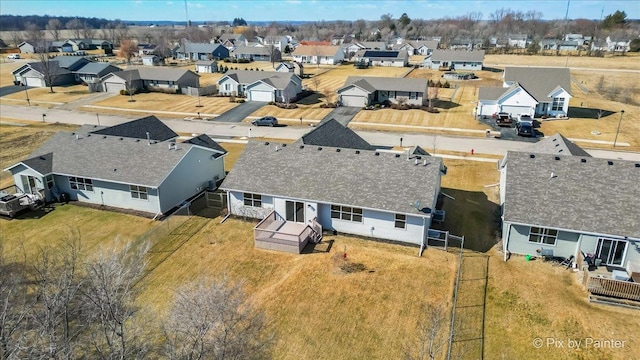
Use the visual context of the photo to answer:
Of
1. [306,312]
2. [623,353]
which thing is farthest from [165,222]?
[623,353]

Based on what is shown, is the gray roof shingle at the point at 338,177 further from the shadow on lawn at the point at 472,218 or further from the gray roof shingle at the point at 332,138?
the gray roof shingle at the point at 332,138

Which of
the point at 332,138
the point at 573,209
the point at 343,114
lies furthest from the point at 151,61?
the point at 573,209

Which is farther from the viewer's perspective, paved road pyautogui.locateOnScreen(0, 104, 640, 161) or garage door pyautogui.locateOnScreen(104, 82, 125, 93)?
garage door pyautogui.locateOnScreen(104, 82, 125, 93)

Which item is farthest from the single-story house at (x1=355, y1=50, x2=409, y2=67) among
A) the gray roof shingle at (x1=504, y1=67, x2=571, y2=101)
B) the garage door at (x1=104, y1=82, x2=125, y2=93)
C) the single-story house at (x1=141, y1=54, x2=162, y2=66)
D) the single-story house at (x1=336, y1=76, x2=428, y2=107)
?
the garage door at (x1=104, y1=82, x2=125, y2=93)

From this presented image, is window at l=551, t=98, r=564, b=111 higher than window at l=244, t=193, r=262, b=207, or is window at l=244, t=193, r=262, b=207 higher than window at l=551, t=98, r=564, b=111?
window at l=551, t=98, r=564, b=111

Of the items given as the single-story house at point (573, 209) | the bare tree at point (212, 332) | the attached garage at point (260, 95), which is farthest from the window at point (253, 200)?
the attached garage at point (260, 95)

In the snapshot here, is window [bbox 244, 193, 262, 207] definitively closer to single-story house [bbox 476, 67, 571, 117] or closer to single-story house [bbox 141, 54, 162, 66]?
single-story house [bbox 476, 67, 571, 117]
